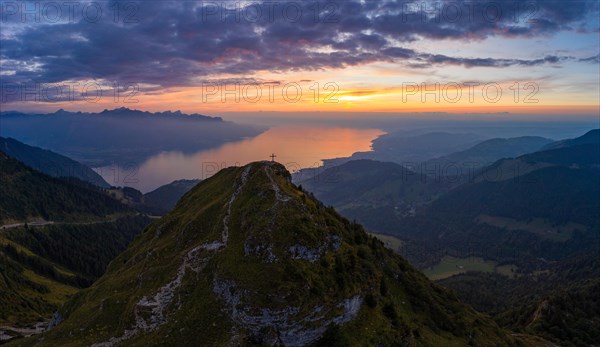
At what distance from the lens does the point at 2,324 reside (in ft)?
262

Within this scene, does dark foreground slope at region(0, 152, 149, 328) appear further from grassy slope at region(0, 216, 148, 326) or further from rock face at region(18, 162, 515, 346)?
rock face at region(18, 162, 515, 346)

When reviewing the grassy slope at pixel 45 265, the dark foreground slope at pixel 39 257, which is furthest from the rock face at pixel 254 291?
the grassy slope at pixel 45 265

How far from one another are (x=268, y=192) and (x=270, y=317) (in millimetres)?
16127

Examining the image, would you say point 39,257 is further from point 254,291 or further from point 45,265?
point 254,291

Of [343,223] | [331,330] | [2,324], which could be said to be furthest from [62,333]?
[2,324]

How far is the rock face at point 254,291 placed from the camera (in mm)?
35281

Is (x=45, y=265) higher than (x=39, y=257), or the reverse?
(x=39, y=257)

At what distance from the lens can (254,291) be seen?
35.9m

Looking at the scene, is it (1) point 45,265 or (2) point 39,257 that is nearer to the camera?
(1) point 45,265

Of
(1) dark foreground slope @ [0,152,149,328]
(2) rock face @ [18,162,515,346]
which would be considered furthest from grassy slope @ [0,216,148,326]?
(2) rock face @ [18,162,515,346]

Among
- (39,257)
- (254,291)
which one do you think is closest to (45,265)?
(39,257)

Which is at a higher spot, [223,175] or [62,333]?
[223,175]

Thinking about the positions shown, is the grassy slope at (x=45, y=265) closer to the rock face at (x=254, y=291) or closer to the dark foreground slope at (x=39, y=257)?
the dark foreground slope at (x=39, y=257)

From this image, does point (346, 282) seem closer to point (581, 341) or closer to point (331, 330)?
point (331, 330)
